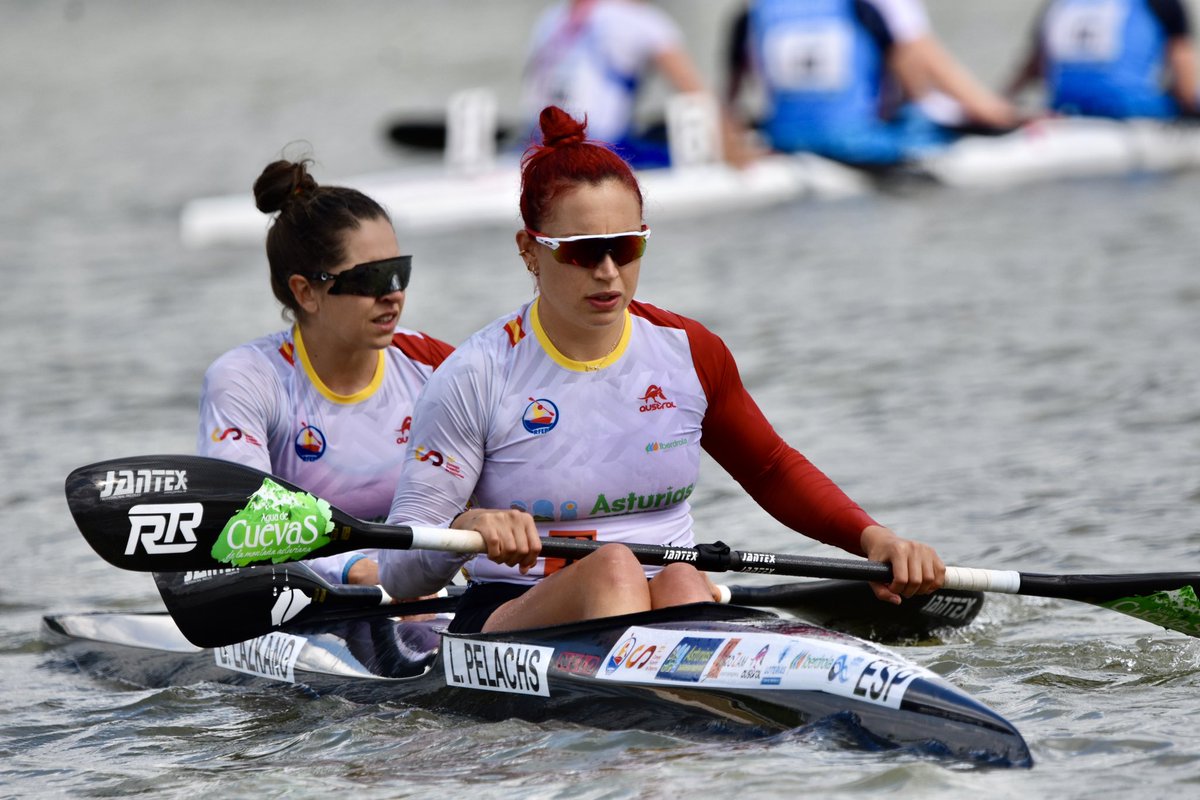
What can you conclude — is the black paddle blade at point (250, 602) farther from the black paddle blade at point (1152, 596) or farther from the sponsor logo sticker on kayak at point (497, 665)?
the black paddle blade at point (1152, 596)

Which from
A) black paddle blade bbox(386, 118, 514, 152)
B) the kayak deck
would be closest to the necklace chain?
the kayak deck

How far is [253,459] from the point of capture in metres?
5.05

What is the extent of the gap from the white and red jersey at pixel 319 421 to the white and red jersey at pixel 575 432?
841 millimetres

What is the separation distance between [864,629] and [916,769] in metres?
1.79

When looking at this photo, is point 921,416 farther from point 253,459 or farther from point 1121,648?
point 253,459

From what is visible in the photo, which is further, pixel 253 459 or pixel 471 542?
pixel 253 459

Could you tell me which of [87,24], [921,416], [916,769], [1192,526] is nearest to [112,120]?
[87,24]

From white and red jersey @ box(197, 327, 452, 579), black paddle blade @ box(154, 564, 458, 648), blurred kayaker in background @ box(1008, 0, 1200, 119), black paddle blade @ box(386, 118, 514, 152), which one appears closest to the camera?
black paddle blade @ box(154, 564, 458, 648)

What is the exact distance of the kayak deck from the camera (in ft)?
12.6

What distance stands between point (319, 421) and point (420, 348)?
42cm

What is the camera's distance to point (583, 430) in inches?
171

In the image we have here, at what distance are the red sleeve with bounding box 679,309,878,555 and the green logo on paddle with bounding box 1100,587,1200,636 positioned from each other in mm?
812

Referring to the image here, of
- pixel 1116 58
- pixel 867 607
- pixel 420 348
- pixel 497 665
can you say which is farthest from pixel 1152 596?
pixel 1116 58

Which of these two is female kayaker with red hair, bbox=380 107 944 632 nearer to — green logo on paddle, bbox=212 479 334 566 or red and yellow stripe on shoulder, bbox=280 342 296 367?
green logo on paddle, bbox=212 479 334 566
